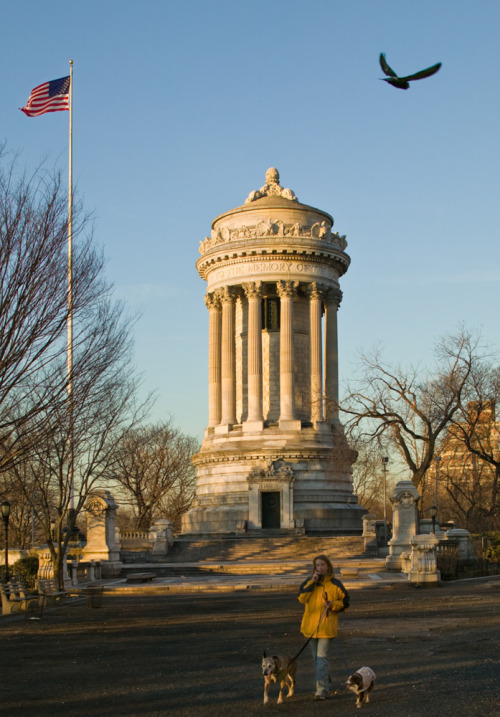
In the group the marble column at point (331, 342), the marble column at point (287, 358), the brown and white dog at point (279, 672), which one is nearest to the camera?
the brown and white dog at point (279, 672)

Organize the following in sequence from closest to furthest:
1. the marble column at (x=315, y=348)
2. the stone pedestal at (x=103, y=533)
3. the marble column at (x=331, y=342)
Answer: the stone pedestal at (x=103, y=533) → the marble column at (x=315, y=348) → the marble column at (x=331, y=342)

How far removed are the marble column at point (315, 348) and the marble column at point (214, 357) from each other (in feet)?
20.9

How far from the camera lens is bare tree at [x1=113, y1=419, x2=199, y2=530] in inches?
3039

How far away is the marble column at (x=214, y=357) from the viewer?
62438 mm

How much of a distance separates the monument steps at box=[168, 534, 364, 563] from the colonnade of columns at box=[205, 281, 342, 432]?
10.00m

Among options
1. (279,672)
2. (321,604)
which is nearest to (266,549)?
(321,604)

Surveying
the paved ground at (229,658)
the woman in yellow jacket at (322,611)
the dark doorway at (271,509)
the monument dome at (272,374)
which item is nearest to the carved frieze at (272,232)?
the monument dome at (272,374)

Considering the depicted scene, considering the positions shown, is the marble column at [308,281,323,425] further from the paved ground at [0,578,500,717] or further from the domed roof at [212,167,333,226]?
the paved ground at [0,578,500,717]

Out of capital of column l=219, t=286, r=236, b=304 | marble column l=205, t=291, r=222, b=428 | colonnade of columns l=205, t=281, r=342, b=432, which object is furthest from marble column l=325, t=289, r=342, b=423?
marble column l=205, t=291, r=222, b=428

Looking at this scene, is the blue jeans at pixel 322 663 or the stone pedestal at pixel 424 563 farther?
the stone pedestal at pixel 424 563

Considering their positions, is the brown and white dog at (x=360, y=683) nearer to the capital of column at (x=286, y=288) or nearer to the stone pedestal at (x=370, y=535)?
the stone pedestal at (x=370, y=535)

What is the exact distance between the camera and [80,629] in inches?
811

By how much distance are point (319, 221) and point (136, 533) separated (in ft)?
78.9

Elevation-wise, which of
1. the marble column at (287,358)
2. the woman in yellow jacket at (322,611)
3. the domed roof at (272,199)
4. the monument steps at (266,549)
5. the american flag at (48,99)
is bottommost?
the monument steps at (266,549)
